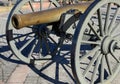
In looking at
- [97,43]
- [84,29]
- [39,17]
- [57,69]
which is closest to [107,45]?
[97,43]

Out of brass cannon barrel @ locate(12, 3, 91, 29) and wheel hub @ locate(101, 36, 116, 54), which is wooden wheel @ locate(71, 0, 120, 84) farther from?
brass cannon barrel @ locate(12, 3, 91, 29)

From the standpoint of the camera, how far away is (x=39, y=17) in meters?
6.30

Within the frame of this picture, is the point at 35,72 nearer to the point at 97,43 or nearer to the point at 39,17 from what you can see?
the point at 39,17

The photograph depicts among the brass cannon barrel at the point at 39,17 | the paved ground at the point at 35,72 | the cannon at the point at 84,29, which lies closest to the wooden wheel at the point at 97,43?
the cannon at the point at 84,29

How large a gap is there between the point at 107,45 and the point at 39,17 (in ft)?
4.26

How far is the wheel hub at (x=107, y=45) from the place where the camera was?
5.97m

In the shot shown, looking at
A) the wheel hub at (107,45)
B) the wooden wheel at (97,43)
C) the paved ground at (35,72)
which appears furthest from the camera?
the paved ground at (35,72)

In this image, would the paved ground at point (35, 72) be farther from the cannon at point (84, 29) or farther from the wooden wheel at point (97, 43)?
the wooden wheel at point (97, 43)

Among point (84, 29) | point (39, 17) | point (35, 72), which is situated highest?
point (84, 29)

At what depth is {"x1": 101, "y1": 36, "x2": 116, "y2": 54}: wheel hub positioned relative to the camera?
597 cm

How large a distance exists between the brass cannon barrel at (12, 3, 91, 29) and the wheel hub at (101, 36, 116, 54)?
1.02m

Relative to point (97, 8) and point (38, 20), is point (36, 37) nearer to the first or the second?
point (38, 20)

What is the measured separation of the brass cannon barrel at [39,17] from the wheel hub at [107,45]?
1024mm

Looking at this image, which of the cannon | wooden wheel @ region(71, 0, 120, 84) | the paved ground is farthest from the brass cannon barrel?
the paved ground
